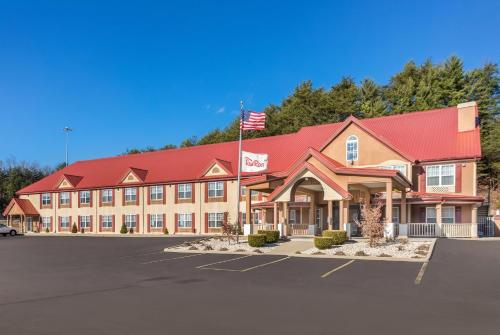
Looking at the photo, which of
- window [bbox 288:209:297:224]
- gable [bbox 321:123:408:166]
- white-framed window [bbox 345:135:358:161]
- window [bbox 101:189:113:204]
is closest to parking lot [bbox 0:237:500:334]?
gable [bbox 321:123:408:166]

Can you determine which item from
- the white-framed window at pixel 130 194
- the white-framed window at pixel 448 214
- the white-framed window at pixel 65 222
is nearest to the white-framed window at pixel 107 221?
the white-framed window at pixel 130 194

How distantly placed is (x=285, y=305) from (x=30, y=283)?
923 cm

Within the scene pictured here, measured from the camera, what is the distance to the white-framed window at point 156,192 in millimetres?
48750

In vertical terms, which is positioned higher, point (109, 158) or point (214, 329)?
point (109, 158)

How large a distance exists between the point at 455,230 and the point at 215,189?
24106 millimetres

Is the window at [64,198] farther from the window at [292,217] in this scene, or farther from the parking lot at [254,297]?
the parking lot at [254,297]

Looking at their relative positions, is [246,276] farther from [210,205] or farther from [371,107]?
[371,107]

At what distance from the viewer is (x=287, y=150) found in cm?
4438

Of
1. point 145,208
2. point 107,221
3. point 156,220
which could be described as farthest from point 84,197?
point 156,220

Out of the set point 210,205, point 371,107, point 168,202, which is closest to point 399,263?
point 210,205

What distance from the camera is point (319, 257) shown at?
2086 centimetres

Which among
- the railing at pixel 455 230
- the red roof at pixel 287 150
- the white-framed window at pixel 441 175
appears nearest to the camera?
the railing at pixel 455 230

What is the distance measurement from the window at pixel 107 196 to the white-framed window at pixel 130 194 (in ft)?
8.76

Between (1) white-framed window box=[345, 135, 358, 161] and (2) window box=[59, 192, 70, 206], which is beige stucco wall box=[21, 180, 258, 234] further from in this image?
(1) white-framed window box=[345, 135, 358, 161]
